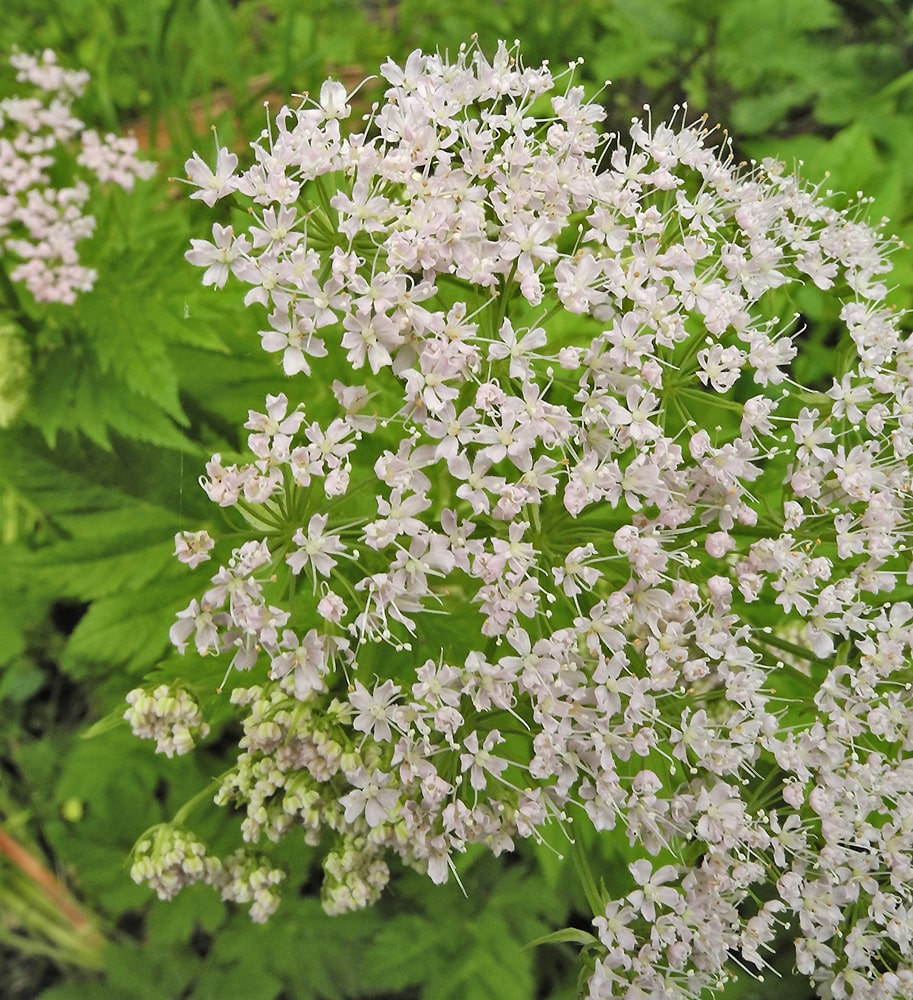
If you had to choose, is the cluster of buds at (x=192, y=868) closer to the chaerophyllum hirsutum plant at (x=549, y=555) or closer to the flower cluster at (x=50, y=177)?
the chaerophyllum hirsutum plant at (x=549, y=555)

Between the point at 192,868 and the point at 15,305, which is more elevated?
the point at 15,305

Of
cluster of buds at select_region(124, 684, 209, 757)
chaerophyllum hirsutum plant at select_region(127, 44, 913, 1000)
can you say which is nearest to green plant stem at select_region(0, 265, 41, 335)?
chaerophyllum hirsutum plant at select_region(127, 44, 913, 1000)

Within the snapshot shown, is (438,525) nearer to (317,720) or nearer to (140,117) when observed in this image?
(317,720)

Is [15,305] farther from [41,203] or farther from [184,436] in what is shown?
[184,436]

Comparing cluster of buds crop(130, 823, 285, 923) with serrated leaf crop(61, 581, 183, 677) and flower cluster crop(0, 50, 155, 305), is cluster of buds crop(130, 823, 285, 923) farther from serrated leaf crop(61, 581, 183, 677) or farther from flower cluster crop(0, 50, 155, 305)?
flower cluster crop(0, 50, 155, 305)

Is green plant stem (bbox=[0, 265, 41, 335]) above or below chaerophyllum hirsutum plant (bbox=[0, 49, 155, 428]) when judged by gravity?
below

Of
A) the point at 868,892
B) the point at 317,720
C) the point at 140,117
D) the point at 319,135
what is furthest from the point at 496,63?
the point at 140,117

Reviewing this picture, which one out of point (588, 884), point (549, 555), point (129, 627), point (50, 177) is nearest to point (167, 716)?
point (129, 627)
